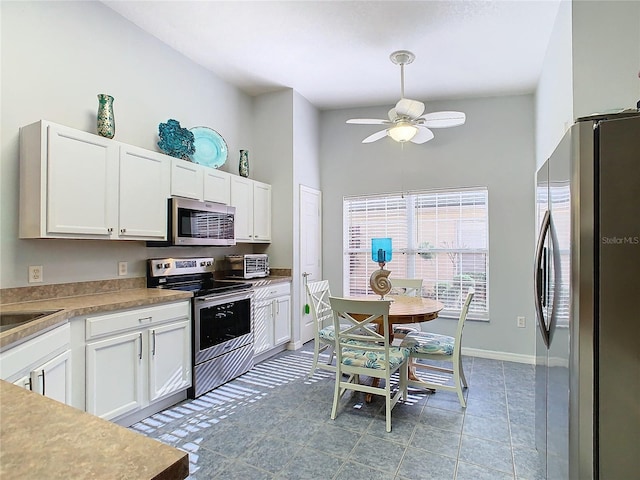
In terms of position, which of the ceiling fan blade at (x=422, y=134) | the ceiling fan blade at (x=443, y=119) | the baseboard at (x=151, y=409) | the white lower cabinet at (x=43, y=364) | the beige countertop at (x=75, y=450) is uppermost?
the ceiling fan blade at (x=443, y=119)

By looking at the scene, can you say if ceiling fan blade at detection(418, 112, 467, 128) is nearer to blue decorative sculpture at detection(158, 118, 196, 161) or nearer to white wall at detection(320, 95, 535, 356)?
white wall at detection(320, 95, 535, 356)

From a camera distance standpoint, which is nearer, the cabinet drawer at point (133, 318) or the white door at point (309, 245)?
the cabinet drawer at point (133, 318)

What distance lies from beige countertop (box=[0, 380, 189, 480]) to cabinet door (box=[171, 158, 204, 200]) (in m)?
2.62

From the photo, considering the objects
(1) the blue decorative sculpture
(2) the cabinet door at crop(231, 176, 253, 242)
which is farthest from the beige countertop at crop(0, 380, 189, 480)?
(2) the cabinet door at crop(231, 176, 253, 242)

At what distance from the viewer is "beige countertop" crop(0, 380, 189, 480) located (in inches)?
22.2

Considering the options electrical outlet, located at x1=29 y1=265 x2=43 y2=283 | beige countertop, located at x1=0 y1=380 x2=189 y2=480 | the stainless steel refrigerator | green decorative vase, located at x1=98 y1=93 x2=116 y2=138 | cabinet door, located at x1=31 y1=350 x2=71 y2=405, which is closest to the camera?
beige countertop, located at x1=0 y1=380 x2=189 y2=480

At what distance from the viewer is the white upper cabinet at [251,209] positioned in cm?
393

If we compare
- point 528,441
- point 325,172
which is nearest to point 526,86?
point 325,172

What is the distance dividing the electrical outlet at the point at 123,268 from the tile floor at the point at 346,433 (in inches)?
45.7

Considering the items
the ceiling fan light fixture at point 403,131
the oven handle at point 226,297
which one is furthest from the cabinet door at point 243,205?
the ceiling fan light fixture at point 403,131

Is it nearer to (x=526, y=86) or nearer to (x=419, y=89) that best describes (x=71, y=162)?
(x=419, y=89)

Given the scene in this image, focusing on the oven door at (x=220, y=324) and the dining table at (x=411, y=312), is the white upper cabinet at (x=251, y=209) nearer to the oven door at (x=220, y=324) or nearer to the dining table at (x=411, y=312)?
the oven door at (x=220, y=324)

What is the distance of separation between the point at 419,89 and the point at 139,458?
14.5 feet

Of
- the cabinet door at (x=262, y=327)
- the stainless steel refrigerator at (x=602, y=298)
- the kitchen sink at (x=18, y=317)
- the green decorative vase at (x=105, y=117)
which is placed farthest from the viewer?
the cabinet door at (x=262, y=327)
